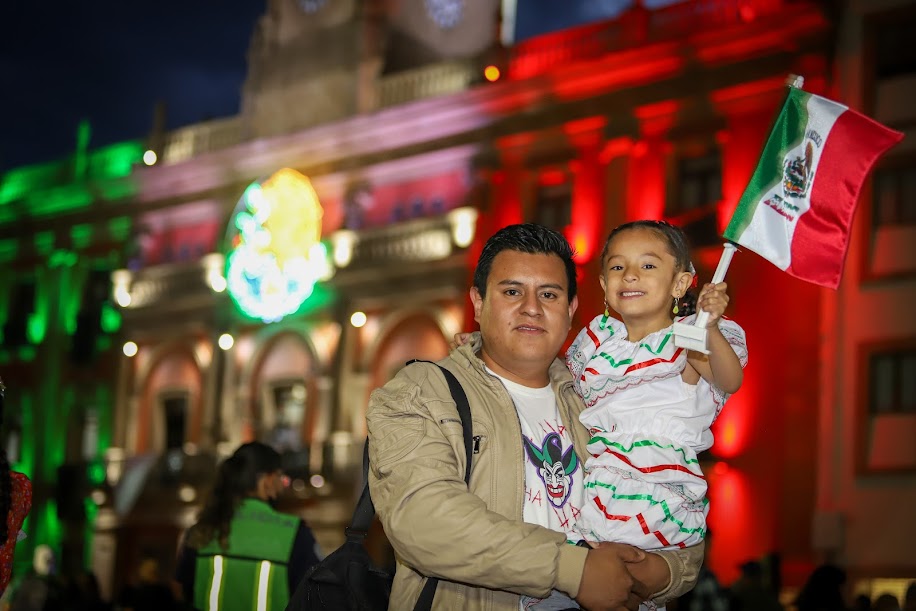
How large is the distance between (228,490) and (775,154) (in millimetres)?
3104

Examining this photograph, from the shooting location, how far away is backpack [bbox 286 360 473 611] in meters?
3.79

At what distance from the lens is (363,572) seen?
382 cm

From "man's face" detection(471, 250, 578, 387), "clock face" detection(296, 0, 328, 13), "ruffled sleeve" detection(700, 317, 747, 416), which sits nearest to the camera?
"man's face" detection(471, 250, 578, 387)

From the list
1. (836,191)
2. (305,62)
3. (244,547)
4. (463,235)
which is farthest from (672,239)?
(305,62)

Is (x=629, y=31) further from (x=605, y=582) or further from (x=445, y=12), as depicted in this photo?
(x=605, y=582)

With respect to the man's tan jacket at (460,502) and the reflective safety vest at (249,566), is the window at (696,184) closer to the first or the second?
the reflective safety vest at (249,566)

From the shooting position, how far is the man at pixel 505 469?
130 inches

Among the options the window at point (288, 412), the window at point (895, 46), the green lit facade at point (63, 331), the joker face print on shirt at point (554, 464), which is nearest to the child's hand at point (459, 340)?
the joker face print on shirt at point (554, 464)

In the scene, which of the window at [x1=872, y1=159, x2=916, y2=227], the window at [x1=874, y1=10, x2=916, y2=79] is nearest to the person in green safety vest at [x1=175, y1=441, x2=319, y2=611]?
the window at [x1=872, y1=159, x2=916, y2=227]

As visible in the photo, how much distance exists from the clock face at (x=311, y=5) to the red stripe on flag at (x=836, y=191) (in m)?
24.3

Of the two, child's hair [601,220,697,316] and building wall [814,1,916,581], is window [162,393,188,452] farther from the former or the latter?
child's hair [601,220,697,316]

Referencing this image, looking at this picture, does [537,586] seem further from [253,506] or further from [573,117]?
[573,117]

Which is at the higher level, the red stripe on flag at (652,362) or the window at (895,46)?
the window at (895,46)

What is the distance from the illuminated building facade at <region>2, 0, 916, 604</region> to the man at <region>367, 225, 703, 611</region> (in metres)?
14.7
